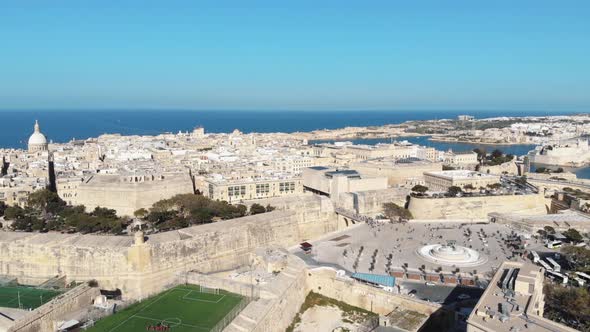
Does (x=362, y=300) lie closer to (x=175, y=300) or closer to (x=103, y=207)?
(x=175, y=300)

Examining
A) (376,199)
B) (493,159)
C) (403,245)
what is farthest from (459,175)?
(493,159)

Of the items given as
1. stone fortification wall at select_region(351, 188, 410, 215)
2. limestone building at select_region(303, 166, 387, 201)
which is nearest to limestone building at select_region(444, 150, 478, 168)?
limestone building at select_region(303, 166, 387, 201)

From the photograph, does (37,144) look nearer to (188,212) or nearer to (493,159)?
(188,212)

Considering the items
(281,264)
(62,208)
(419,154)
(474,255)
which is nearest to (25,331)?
(281,264)

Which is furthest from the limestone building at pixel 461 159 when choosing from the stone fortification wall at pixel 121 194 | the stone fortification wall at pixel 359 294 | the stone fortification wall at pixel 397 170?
the stone fortification wall at pixel 359 294

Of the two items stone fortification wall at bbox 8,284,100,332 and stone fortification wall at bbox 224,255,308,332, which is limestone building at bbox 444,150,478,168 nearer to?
stone fortification wall at bbox 224,255,308,332

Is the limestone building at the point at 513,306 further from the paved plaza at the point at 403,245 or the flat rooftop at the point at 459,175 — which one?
the flat rooftop at the point at 459,175
